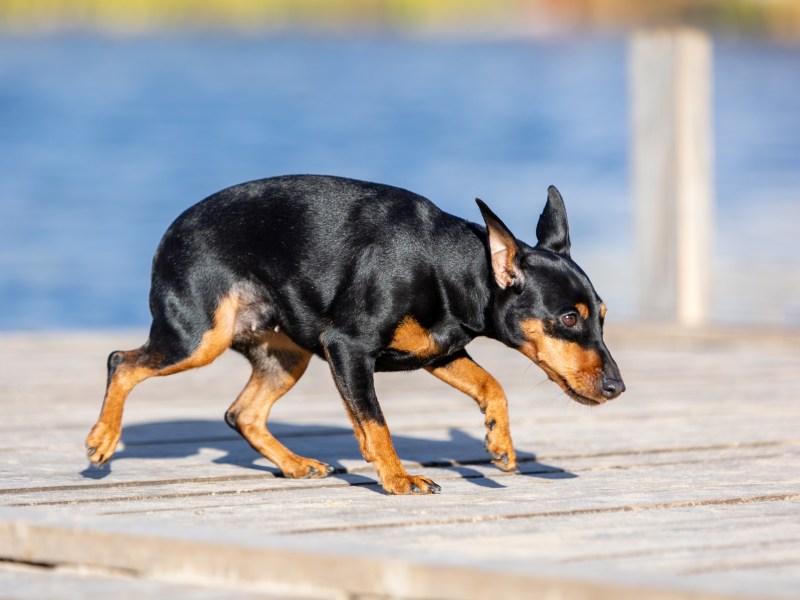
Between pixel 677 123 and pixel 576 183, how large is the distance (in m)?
13.6

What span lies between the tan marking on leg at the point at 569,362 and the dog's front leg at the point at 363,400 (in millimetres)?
472

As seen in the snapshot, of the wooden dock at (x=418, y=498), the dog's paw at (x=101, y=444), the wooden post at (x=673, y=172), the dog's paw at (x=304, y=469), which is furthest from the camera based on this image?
the wooden post at (x=673, y=172)

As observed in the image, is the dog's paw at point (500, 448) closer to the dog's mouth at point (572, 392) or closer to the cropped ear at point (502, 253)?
the dog's mouth at point (572, 392)

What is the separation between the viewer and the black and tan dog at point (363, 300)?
432 centimetres

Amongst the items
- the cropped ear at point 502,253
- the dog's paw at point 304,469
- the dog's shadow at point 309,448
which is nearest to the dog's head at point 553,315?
the cropped ear at point 502,253

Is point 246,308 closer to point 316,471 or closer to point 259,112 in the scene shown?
point 316,471

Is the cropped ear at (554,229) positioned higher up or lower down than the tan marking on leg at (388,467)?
higher up

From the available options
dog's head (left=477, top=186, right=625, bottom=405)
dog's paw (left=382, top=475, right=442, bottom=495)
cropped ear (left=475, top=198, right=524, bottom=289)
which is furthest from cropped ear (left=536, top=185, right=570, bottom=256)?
dog's paw (left=382, top=475, right=442, bottom=495)

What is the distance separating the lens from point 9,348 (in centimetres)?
774

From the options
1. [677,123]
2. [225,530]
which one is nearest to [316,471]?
[225,530]

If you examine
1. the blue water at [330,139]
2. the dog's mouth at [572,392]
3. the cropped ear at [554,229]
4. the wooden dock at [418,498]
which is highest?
the blue water at [330,139]

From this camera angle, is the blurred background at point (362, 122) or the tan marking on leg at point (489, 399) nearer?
the tan marking on leg at point (489, 399)

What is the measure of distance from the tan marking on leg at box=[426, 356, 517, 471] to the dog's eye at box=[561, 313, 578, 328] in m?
0.36

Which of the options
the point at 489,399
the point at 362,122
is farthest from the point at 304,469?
the point at 362,122
